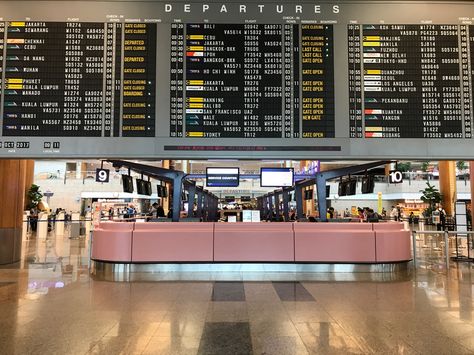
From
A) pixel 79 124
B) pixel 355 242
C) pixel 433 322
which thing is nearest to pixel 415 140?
pixel 433 322

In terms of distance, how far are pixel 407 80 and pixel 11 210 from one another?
10521mm

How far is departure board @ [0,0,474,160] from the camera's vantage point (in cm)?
596

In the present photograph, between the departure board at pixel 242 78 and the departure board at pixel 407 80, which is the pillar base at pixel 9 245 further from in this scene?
the departure board at pixel 407 80

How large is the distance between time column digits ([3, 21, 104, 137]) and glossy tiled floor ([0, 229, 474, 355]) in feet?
9.01

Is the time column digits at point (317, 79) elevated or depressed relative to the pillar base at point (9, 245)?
elevated

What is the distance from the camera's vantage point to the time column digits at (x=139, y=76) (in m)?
6.04

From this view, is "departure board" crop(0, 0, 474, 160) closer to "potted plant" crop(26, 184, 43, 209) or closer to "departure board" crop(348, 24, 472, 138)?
"departure board" crop(348, 24, 472, 138)

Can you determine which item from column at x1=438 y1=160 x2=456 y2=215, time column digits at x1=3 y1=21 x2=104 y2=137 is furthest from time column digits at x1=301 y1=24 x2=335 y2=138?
column at x1=438 y1=160 x2=456 y2=215

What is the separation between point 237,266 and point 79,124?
15.7 ft

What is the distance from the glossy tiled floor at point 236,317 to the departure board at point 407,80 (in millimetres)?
2767

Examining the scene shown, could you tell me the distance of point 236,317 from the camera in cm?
500

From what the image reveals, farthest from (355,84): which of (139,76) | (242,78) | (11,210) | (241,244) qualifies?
(11,210)

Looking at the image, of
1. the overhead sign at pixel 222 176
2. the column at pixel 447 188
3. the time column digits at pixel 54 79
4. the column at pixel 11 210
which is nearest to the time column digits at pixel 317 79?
the time column digits at pixel 54 79

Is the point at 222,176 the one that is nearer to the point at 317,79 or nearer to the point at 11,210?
the point at 11,210
